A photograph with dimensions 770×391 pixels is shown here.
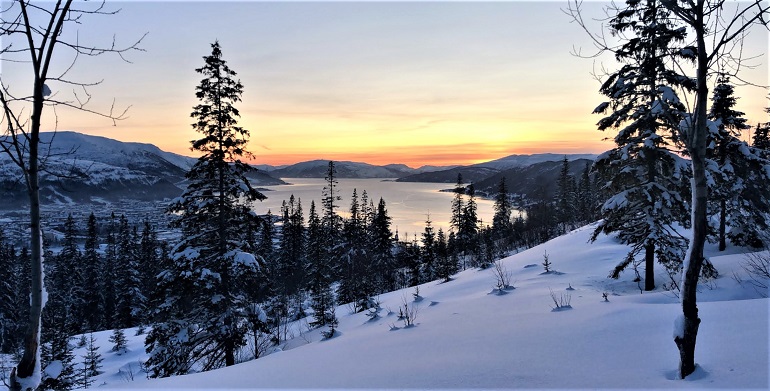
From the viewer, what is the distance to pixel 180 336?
13.3 metres

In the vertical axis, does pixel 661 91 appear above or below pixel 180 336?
above

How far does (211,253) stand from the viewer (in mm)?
14406

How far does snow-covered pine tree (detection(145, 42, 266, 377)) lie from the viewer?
13328 mm

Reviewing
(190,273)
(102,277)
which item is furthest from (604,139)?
(102,277)

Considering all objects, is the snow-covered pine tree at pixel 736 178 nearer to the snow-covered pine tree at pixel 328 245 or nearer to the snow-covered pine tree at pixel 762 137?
the snow-covered pine tree at pixel 762 137

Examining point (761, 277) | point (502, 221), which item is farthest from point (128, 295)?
point (502, 221)

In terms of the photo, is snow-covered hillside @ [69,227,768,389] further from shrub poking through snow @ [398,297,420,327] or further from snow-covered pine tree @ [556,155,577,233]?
snow-covered pine tree @ [556,155,577,233]

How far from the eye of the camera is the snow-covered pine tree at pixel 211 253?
43.7ft

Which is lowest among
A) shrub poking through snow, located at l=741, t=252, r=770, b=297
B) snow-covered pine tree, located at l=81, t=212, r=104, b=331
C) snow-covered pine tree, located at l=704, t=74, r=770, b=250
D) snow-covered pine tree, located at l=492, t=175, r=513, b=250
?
snow-covered pine tree, located at l=81, t=212, r=104, b=331

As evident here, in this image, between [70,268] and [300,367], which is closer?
[300,367]

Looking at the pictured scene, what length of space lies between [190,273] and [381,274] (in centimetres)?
3386

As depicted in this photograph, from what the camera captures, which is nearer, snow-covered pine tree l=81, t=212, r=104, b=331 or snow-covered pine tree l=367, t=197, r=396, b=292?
snow-covered pine tree l=81, t=212, r=104, b=331

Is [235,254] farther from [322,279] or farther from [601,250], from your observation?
[322,279]

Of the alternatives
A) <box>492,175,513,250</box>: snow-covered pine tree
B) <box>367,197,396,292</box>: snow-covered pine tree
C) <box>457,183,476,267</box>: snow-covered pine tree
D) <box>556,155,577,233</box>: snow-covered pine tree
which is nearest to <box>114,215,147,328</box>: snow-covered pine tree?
<box>367,197,396,292</box>: snow-covered pine tree
